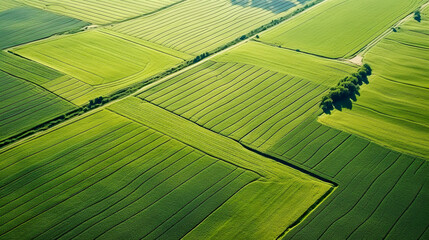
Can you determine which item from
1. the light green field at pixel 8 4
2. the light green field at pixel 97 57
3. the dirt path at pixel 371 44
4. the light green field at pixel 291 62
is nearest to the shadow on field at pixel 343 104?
the light green field at pixel 291 62

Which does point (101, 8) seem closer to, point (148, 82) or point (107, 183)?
point (148, 82)

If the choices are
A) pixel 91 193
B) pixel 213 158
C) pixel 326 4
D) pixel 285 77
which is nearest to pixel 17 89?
pixel 91 193

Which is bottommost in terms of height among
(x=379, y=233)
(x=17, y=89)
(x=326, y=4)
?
(x=379, y=233)

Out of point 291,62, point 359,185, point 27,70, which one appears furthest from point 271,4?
point 359,185

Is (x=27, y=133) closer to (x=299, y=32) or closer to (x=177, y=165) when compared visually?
(x=177, y=165)

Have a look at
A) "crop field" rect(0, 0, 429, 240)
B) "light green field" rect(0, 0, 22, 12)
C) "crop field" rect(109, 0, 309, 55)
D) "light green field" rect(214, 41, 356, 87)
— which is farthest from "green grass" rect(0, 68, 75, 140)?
"light green field" rect(0, 0, 22, 12)

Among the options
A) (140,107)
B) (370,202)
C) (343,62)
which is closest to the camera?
(370,202)
